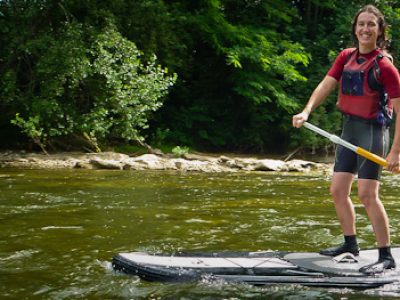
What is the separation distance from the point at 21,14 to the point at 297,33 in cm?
940

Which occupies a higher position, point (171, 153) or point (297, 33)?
point (297, 33)

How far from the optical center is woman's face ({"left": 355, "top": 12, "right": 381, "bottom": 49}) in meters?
3.82

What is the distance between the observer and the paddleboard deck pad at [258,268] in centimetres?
363

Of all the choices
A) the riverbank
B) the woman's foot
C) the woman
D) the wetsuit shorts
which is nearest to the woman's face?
the woman

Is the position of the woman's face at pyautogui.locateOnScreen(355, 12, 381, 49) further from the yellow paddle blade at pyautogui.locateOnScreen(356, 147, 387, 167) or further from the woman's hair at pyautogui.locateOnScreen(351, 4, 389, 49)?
the yellow paddle blade at pyautogui.locateOnScreen(356, 147, 387, 167)

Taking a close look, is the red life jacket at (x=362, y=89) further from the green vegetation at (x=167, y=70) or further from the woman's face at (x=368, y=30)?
the green vegetation at (x=167, y=70)

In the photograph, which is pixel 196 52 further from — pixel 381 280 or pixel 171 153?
pixel 381 280

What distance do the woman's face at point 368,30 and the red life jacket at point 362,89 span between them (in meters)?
0.09

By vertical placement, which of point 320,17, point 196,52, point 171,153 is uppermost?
point 320,17

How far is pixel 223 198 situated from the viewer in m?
8.05

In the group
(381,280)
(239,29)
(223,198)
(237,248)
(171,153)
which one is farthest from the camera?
(239,29)

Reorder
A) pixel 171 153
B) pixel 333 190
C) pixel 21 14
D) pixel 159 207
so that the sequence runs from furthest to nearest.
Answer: pixel 171 153
pixel 21 14
pixel 159 207
pixel 333 190

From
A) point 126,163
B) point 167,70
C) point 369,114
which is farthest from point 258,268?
point 167,70

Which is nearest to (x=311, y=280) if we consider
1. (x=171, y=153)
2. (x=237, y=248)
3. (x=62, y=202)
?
(x=237, y=248)
